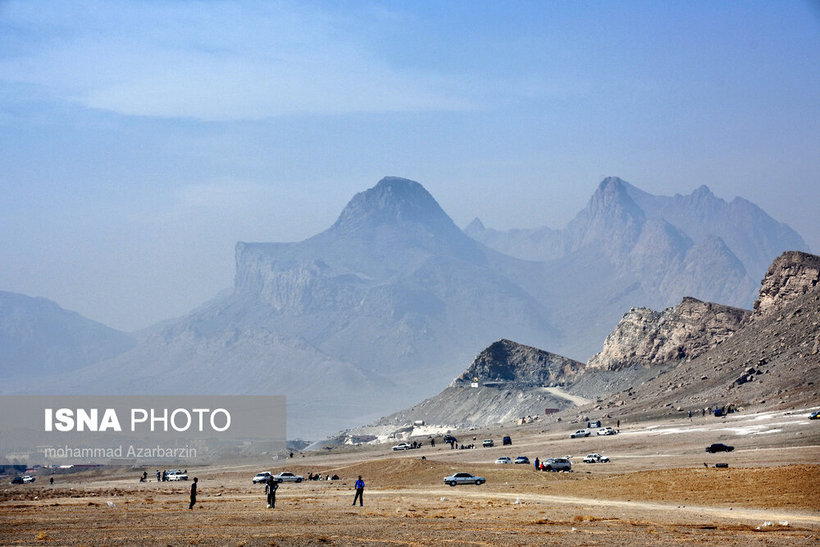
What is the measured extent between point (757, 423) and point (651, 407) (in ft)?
154

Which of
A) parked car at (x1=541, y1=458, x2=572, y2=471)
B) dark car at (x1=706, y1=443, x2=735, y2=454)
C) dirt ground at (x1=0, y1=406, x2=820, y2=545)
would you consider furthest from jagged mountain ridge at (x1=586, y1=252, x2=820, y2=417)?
parked car at (x1=541, y1=458, x2=572, y2=471)

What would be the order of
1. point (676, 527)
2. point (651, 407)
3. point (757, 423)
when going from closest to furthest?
point (676, 527), point (757, 423), point (651, 407)

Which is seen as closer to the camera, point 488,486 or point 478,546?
point 478,546

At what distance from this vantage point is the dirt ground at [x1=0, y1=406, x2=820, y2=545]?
45.8 meters

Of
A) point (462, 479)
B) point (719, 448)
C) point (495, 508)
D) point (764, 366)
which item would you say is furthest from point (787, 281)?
point (495, 508)

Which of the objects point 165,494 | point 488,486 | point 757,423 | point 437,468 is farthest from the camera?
point 757,423

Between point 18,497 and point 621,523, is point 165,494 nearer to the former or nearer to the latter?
point 18,497

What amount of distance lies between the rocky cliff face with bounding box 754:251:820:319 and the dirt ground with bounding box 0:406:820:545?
8142 cm

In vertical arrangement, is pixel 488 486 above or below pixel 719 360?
below

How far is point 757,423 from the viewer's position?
120 metres

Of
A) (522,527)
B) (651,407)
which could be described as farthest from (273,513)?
(651,407)

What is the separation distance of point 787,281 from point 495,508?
464 ft

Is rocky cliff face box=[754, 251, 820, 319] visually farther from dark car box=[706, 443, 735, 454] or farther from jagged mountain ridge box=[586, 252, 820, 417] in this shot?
dark car box=[706, 443, 735, 454]

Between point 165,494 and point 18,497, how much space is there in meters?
13.8
